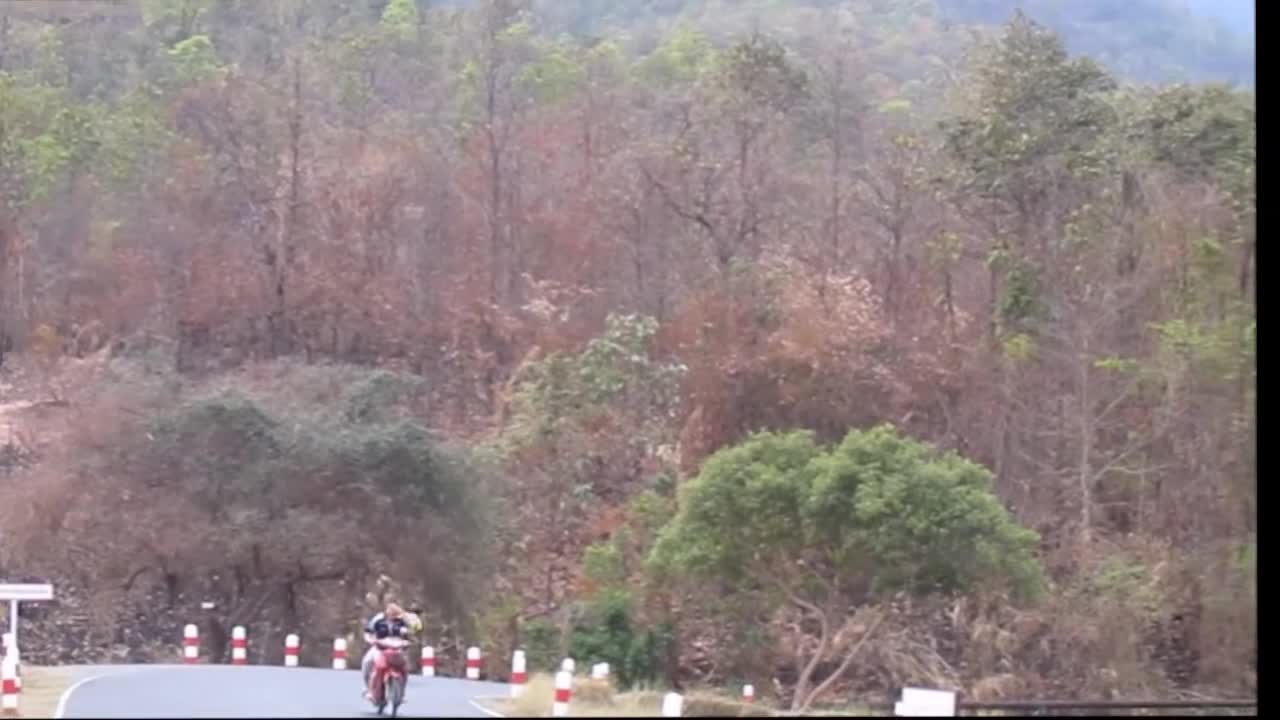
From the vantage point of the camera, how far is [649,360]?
45.3 metres

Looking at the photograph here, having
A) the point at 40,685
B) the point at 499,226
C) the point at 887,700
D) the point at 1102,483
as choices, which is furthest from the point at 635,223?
the point at 40,685

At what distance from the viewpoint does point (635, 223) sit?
51375 mm

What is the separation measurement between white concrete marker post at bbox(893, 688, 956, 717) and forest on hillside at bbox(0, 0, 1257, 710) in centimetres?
1309

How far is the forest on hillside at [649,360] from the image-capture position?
3678cm

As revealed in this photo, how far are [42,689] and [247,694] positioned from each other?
14.3 feet

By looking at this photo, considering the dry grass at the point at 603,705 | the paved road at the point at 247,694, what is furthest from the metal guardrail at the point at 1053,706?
the paved road at the point at 247,694

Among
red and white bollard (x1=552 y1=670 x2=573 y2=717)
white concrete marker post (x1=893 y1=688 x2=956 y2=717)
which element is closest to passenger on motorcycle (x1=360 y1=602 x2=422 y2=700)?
red and white bollard (x1=552 y1=670 x2=573 y2=717)

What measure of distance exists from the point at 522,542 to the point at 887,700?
12.5m

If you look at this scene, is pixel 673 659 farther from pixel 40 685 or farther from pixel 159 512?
pixel 40 685

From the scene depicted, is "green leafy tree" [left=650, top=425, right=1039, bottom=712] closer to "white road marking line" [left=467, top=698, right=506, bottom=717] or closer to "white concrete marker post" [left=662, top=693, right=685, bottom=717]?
"white road marking line" [left=467, top=698, right=506, bottom=717]

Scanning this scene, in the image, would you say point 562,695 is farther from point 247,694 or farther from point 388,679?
point 247,694

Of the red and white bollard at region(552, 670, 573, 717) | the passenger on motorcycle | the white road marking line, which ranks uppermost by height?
the passenger on motorcycle

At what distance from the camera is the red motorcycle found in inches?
786

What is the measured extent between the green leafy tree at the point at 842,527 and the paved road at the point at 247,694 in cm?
559
